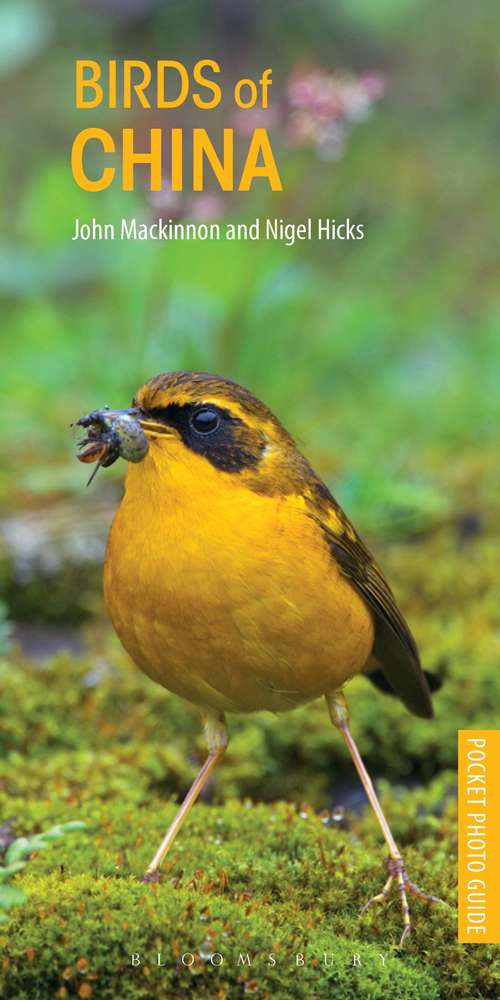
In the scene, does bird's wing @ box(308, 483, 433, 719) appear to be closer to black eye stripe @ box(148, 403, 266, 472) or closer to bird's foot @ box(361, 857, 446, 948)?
black eye stripe @ box(148, 403, 266, 472)

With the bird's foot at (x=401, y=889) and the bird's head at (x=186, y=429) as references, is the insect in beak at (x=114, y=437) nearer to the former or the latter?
the bird's head at (x=186, y=429)

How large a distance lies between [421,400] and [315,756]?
3.53 m

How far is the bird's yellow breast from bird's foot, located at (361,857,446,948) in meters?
0.56

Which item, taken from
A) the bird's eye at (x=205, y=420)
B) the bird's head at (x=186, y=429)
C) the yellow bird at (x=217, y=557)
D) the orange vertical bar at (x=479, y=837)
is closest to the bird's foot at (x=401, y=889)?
the yellow bird at (x=217, y=557)

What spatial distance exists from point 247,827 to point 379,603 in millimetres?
814

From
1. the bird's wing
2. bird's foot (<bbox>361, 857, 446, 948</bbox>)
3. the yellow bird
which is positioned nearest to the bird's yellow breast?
the yellow bird

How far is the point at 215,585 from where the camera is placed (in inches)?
124

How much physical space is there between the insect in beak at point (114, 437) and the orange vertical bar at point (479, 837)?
118cm

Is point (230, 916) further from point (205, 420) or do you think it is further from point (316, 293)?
point (316, 293)

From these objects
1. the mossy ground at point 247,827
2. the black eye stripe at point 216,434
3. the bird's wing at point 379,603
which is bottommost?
the mossy ground at point 247,827

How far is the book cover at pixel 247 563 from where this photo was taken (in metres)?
3.18

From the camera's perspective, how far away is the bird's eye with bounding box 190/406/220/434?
3.23 metres

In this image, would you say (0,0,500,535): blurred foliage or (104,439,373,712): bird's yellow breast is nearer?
(104,439,373,712): bird's yellow breast

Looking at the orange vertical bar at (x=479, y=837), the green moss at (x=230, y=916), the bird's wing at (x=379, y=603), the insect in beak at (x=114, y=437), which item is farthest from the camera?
the bird's wing at (x=379, y=603)
